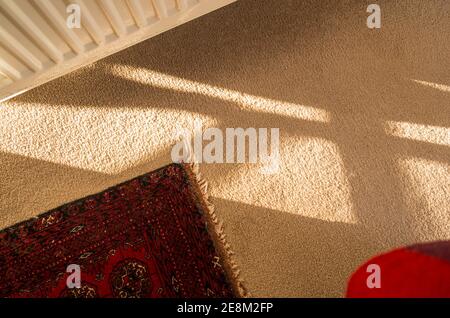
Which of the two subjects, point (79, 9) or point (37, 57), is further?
point (37, 57)

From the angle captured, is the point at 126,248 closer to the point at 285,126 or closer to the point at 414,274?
the point at 285,126

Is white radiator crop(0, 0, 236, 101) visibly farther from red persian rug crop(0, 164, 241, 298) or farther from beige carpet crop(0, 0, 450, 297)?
red persian rug crop(0, 164, 241, 298)

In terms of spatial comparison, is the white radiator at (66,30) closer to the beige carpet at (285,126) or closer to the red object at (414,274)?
the beige carpet at (285,126)

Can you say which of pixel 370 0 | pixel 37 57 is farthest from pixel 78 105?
pixel 370 0

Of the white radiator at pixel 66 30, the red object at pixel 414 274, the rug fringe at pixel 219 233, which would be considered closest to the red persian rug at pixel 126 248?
the rug fringe at pixel 219 233

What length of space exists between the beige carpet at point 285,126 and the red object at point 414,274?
0.46 meters

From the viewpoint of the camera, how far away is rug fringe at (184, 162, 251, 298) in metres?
1.18

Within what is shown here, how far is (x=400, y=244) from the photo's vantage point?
124 centimetres

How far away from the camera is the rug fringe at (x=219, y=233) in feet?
3.87

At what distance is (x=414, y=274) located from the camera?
27.6 inches

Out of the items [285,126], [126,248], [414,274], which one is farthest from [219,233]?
[414,274]
